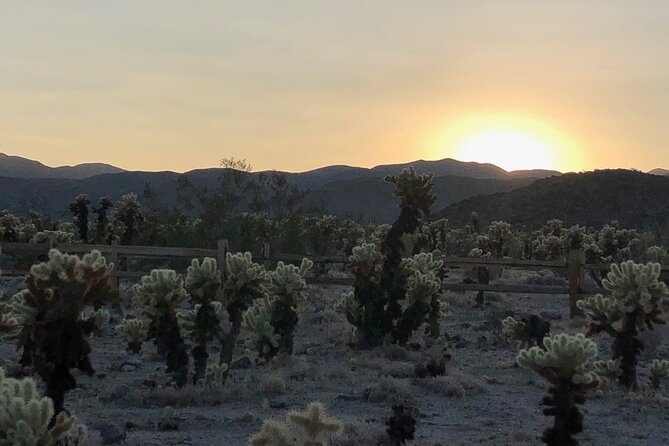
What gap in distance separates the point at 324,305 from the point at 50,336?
13403 millimetres

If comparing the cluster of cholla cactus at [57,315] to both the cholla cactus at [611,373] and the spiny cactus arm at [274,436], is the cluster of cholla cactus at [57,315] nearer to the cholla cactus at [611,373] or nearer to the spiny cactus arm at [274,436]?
the spiny cactus arm at [274,436]

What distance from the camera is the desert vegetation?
7340mm

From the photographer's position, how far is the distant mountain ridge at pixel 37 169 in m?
179

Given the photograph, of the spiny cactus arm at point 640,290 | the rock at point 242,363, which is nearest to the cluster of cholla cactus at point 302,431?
the spiny cactus arm at point 640,290

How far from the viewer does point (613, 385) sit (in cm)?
1128

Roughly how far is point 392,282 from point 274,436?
392 inches

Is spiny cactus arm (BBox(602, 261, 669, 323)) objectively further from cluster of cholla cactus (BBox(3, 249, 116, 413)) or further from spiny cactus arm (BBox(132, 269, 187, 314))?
cluster of cholla cactus (BBox(3, 249, 116, 413))

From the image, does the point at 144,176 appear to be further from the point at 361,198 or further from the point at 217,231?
the point at 217,231

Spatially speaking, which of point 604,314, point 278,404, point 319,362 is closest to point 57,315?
point 278,404

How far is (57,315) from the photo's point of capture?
7.70m

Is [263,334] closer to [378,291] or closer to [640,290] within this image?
[378,291]

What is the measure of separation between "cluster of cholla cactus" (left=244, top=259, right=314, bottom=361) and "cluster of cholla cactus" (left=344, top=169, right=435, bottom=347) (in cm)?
196

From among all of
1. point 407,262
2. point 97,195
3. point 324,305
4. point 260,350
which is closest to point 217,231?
point 324,305

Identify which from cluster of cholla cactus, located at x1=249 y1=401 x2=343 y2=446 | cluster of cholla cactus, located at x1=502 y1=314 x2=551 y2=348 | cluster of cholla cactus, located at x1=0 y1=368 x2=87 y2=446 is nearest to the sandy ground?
cluster of cholla cactus, located at x1=502 y1=314 x2=551 y2=348
